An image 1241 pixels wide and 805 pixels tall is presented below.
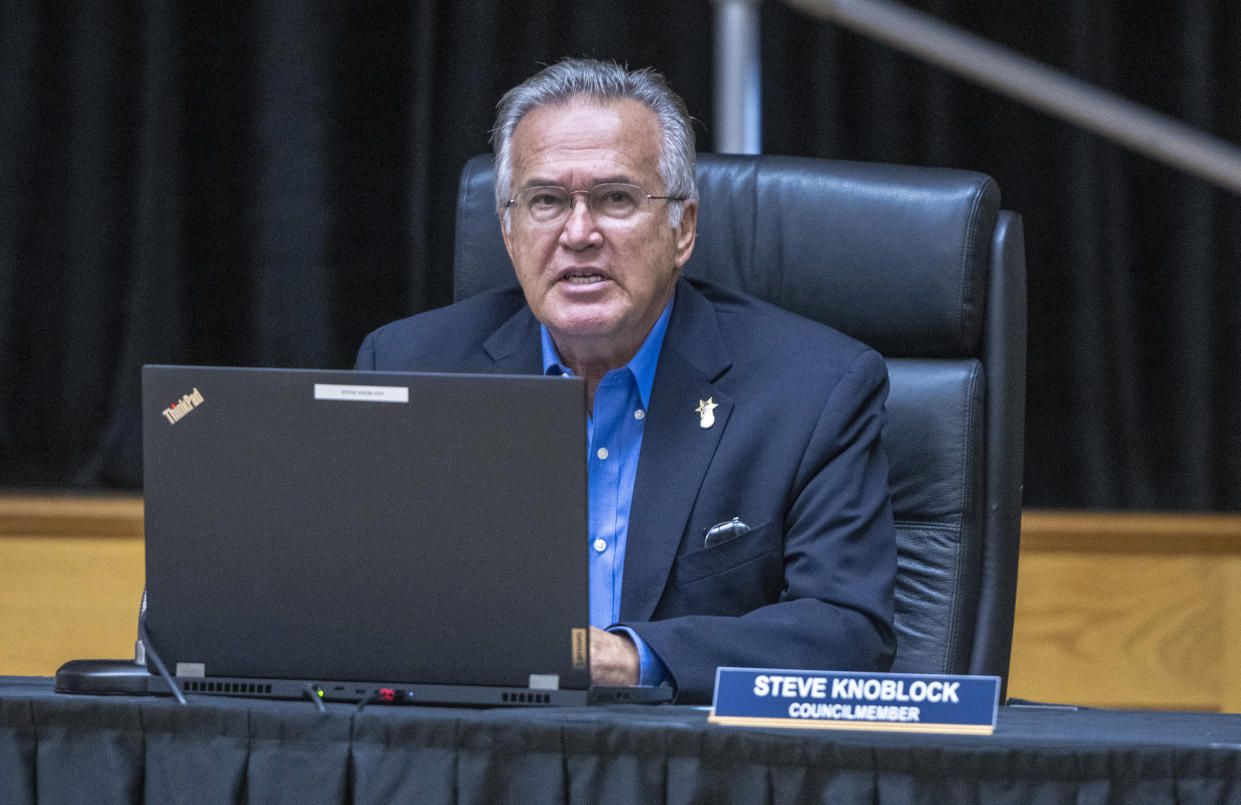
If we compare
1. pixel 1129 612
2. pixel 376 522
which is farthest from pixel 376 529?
pixel 1129 612

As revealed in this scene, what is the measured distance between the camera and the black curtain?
98.0 inches

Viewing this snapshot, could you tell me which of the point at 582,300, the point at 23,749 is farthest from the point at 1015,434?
the point at 23,749

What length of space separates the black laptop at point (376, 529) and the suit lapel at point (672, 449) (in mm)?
432

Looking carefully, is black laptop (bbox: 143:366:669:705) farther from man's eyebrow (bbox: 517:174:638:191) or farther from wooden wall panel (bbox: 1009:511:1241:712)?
wooden wall panel (bbox: 1009:511:1241:712)

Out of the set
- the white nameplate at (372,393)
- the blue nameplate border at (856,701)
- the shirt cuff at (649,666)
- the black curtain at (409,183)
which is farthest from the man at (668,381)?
the black curtain at (409,183)

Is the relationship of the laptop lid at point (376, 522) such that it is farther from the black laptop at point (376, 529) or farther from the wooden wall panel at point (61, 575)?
the wooden wall panel at point (61, 575)

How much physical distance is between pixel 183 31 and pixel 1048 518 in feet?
5.97

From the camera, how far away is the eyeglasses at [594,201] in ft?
4.94

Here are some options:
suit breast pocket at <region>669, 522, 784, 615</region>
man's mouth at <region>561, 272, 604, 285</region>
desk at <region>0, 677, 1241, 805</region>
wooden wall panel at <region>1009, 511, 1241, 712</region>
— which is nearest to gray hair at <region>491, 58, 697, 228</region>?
man's mouth at <region>561, 272, 604, 285</region>

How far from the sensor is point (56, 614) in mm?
2396

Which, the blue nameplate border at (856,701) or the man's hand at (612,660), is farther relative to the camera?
the man's hand at (612,660)

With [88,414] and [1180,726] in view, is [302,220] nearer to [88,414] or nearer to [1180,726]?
[88,414]

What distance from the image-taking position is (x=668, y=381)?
60.2 inches

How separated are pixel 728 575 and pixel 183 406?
64 cm
